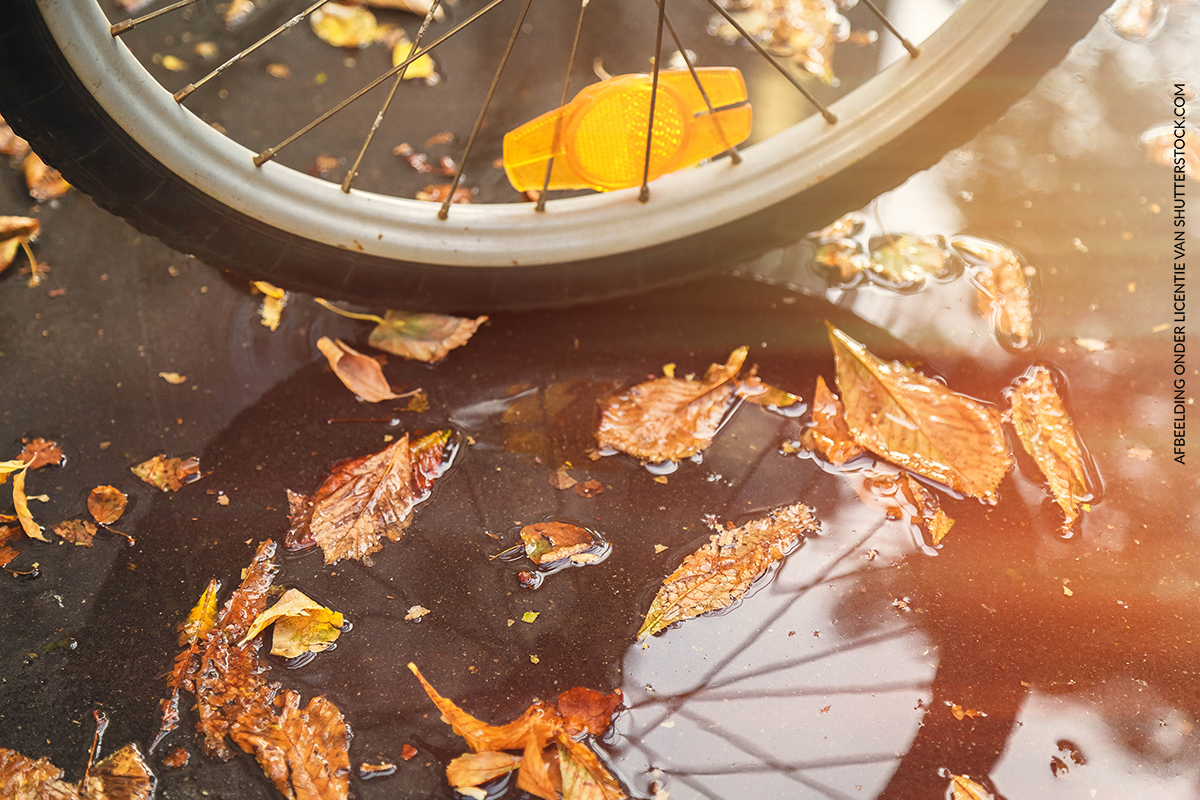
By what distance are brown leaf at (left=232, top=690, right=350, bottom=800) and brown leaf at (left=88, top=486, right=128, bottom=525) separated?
45 centimetres

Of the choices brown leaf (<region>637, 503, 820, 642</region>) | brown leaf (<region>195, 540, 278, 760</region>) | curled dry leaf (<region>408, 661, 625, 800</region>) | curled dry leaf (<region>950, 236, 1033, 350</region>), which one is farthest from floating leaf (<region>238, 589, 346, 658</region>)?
curled dry leaf (<region>950, 236, 1033, 350</region>)

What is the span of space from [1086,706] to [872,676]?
1.00 feet

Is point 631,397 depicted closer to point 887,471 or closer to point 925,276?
point 887,471

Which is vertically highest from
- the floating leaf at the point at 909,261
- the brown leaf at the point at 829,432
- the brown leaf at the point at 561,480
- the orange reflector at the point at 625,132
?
the orange reflector at the point at 625,132

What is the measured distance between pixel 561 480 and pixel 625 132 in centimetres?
60

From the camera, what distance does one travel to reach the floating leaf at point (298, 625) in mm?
1131

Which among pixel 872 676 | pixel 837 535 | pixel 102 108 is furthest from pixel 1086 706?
pixel 102 108

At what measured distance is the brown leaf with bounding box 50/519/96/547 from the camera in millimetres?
1235

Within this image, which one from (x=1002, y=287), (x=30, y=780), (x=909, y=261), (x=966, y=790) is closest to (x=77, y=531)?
(x=30, y=780)

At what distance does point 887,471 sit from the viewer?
1.32m

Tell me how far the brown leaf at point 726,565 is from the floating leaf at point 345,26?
1627 mm

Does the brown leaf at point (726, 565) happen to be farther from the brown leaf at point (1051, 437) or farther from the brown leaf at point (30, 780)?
the brown leaf at point (30, 780)

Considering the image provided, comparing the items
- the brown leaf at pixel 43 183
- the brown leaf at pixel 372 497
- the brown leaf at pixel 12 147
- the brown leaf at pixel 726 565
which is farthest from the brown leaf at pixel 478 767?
the brown leaf at pixel 12 147

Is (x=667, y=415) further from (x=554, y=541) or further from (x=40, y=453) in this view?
(x=40, y=453)
